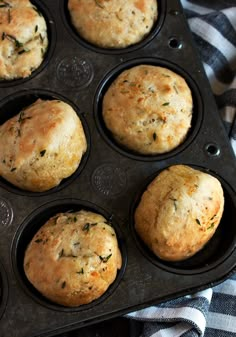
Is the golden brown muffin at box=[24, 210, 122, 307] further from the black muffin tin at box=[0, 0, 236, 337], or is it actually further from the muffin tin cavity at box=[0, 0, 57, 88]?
the muffin tin cavity at box=[0, 0, 57, 88]

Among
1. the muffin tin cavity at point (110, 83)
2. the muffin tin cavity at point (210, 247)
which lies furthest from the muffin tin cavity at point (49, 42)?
the muffin tin cavity at point (210, 247)

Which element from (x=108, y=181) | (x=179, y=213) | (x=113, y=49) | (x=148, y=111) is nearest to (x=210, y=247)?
(x=179, y=213)

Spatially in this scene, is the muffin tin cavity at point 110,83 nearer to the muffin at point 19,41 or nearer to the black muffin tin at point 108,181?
the black muffin tin at point 108,181

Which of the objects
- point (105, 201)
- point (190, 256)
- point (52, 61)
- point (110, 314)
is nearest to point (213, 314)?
point (190, 256)

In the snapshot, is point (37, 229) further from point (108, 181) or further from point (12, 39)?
point (12, 39)

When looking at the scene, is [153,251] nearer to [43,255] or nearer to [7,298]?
[43,255]

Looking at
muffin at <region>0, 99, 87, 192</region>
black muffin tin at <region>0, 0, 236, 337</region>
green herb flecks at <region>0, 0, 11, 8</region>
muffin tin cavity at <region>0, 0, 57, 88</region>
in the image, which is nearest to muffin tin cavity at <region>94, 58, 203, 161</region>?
black muffin tin at <region>0, 0, 236, 337</region>
